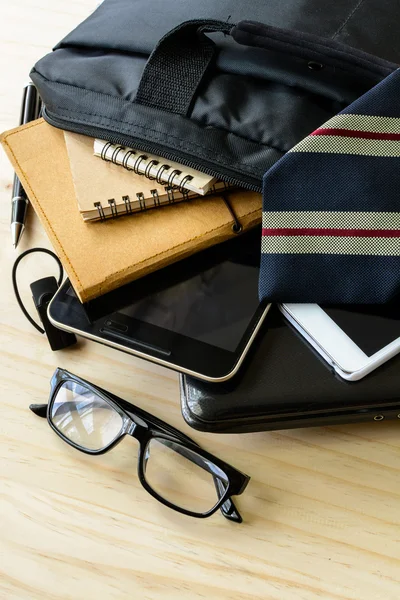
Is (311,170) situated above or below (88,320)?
above

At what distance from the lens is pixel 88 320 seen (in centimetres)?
59

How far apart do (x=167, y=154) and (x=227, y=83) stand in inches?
3.4

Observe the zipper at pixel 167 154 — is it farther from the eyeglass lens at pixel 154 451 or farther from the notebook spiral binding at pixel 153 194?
the eyeglass lens at pixel 154 451

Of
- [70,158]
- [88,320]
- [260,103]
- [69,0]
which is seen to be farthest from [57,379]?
[69,0]

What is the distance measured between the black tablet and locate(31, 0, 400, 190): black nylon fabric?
86 mm

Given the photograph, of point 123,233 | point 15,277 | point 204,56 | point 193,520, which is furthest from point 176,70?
point 193,520

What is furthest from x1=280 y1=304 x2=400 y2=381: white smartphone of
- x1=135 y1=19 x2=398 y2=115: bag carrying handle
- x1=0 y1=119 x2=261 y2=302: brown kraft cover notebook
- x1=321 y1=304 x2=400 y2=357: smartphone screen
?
x1=135 y1=19 x2=398 y2=115: bag carrying handle

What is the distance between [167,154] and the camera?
579 mm

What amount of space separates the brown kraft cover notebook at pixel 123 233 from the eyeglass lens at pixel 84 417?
98 millimetres

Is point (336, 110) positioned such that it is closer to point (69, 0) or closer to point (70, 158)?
point (70, 158)

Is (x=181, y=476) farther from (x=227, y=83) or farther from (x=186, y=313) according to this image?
(x=227, y=83)

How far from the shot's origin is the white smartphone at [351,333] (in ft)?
1.75

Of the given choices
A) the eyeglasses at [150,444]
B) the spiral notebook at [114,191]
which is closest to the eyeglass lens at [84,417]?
the eyeglasses at [150,444]

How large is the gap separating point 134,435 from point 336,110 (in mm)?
343
